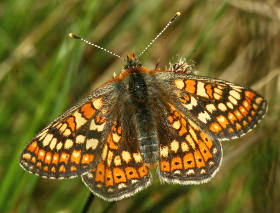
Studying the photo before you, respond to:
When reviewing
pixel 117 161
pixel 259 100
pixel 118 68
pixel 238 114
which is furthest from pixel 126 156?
pixel 118 68

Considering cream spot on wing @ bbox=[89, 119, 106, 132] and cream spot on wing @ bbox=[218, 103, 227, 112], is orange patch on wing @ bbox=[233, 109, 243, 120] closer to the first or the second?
cream spot on wing @ bbox=[218, 103, 227, 112]

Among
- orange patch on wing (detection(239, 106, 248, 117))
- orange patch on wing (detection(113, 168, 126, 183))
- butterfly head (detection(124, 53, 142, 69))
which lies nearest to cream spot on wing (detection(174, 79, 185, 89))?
butterfly head (detection(124, 53, 142, 69))

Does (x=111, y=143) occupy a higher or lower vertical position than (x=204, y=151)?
higher

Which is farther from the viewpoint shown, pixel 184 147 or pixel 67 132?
pixel 184 147

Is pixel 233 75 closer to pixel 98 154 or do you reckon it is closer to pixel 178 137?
pixel 178 137

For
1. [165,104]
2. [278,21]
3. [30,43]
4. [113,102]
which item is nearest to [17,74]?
[30,43]

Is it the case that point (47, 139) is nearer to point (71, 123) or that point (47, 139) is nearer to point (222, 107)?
point (71, 123)
